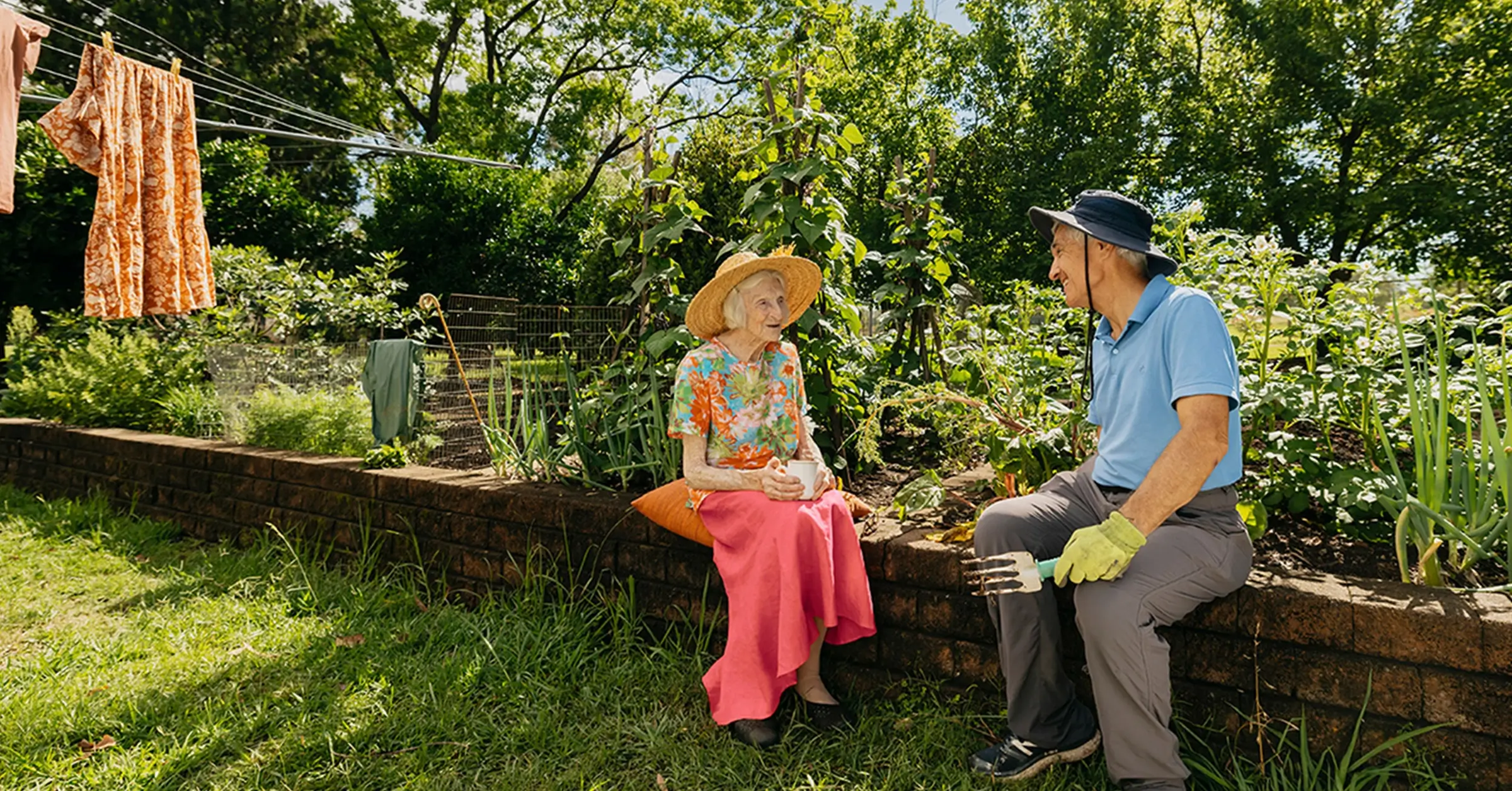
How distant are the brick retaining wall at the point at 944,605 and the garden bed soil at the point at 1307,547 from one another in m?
0.19

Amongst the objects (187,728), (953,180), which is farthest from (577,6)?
(187,728)

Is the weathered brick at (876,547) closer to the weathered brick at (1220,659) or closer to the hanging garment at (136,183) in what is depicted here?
the weathered brick at (1220,659)

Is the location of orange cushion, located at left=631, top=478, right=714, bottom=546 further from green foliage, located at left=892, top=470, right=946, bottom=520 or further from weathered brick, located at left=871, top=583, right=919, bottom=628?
green foliage, located at left=892, top=470, right=946, bottom=520

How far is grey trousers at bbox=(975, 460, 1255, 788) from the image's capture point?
182 cm

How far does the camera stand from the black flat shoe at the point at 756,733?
2.28 meters

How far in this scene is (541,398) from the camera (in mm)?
3684

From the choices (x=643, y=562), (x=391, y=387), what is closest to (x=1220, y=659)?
(x=643, y=562)

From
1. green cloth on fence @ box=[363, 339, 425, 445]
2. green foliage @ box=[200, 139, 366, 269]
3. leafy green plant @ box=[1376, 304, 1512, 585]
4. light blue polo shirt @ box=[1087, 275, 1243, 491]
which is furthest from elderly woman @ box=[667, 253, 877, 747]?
green foliage @ box=[200, 139, 366, 269]

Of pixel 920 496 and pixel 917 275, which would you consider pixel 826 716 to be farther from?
pixel 917 275

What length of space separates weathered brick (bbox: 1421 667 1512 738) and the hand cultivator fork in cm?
79

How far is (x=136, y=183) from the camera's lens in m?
5.08

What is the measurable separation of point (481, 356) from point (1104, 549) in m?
5.30

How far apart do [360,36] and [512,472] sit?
17.7 m

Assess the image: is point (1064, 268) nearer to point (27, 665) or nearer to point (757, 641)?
point (757, 641)
